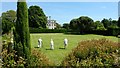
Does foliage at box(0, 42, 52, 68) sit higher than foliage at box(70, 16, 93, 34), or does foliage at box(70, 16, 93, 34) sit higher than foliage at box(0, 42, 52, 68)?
foliage at box(70, 16, 93, 34)

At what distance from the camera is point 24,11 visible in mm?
8359

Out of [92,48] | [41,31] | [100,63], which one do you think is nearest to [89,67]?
[100,63]

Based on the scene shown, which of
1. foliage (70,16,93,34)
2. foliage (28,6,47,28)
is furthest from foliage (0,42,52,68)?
foliage (28,6,47,28)

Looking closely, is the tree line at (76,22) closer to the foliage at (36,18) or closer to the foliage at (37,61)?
the foliage at (36,18)

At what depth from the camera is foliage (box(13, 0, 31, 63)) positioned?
806 cm

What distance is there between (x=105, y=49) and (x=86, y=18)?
168 feet

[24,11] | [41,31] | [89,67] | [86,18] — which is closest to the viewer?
[89,67]

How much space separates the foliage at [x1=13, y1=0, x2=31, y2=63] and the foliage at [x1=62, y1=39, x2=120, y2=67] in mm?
1480

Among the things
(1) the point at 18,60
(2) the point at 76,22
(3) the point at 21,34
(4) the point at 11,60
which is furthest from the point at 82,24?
(4) the point at 11,60

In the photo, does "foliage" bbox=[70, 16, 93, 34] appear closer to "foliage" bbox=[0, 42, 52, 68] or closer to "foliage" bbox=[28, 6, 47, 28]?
"foliage" bbox=[28, 6, 47, 28]

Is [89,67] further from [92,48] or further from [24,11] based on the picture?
[24,11]

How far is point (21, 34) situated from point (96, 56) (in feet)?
9.18

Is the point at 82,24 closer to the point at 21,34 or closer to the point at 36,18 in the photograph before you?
the point at 36,18

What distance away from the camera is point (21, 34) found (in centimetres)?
820
